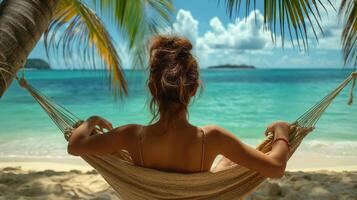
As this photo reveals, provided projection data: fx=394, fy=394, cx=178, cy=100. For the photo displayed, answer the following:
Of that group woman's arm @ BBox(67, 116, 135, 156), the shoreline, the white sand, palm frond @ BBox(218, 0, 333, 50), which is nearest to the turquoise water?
the shoreline

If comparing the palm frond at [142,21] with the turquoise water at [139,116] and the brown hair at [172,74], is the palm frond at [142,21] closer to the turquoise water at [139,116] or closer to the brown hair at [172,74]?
the turquoise water at [139,116]

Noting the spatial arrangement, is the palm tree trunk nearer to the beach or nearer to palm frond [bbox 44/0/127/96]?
the beach

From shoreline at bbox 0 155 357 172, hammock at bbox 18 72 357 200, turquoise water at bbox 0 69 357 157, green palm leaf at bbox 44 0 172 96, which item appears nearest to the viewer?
hammock at bbox 18 72 357 200

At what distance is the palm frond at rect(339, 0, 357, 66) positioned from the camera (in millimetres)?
2094

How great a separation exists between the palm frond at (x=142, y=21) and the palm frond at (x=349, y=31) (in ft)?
3.53

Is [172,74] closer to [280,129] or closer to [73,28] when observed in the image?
[280,129]

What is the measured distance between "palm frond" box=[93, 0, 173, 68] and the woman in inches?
61.1

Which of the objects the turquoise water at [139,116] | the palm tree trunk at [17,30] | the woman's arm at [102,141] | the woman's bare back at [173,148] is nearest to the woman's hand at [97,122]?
the woman's arm at [102,141]

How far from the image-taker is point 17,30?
129 centimetres

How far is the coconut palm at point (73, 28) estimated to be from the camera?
128cm

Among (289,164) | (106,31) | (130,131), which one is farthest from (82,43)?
(130,131)

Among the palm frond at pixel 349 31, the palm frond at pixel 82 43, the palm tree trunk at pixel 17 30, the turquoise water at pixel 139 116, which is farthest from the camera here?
the turquoise water at pixel 139 116

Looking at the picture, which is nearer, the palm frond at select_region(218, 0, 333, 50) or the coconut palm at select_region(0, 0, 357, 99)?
the coconut palm at select_region(0, 0, 357, 99)

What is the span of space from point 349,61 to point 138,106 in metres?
7.67
